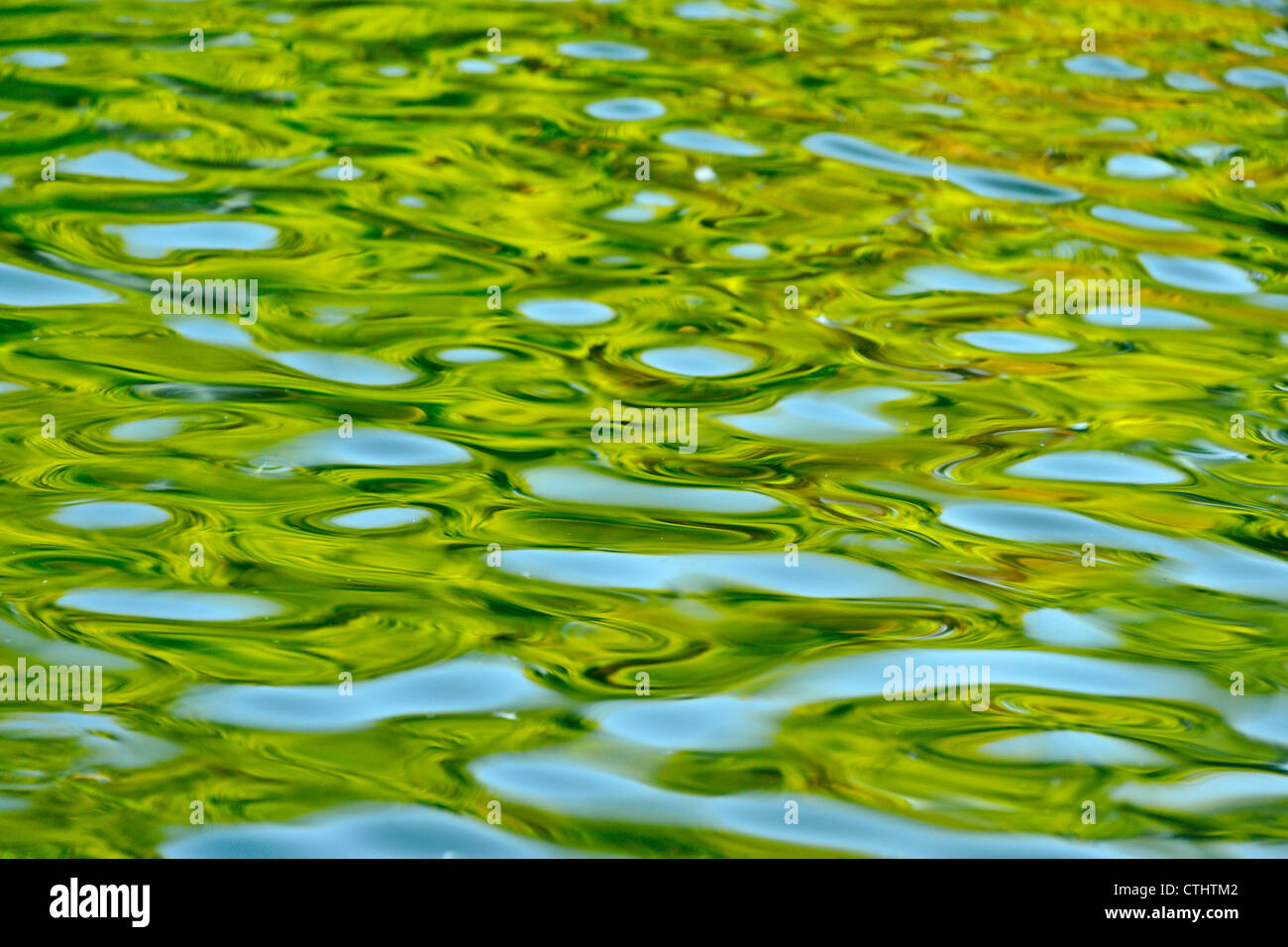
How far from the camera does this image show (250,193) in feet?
12.7

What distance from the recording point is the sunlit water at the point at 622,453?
80.4 inches

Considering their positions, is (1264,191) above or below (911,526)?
above

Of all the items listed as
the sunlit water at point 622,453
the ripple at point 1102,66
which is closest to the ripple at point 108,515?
the sunlit water at point 622,453

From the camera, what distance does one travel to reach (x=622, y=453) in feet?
9.34

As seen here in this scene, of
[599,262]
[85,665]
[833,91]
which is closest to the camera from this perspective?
[85,665]

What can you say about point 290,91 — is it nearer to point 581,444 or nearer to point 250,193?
point 250,193

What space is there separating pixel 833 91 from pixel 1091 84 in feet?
2.98

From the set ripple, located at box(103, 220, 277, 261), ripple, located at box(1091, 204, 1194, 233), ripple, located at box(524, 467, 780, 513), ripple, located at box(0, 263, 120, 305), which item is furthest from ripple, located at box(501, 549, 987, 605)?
ripple, located at box(1091, 204, 1194, 233)

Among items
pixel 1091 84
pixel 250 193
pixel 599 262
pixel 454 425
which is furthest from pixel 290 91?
pixel 1091 84

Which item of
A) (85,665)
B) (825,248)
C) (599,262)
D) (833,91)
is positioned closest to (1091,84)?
(833,91)

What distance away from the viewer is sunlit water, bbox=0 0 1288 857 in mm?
2041
